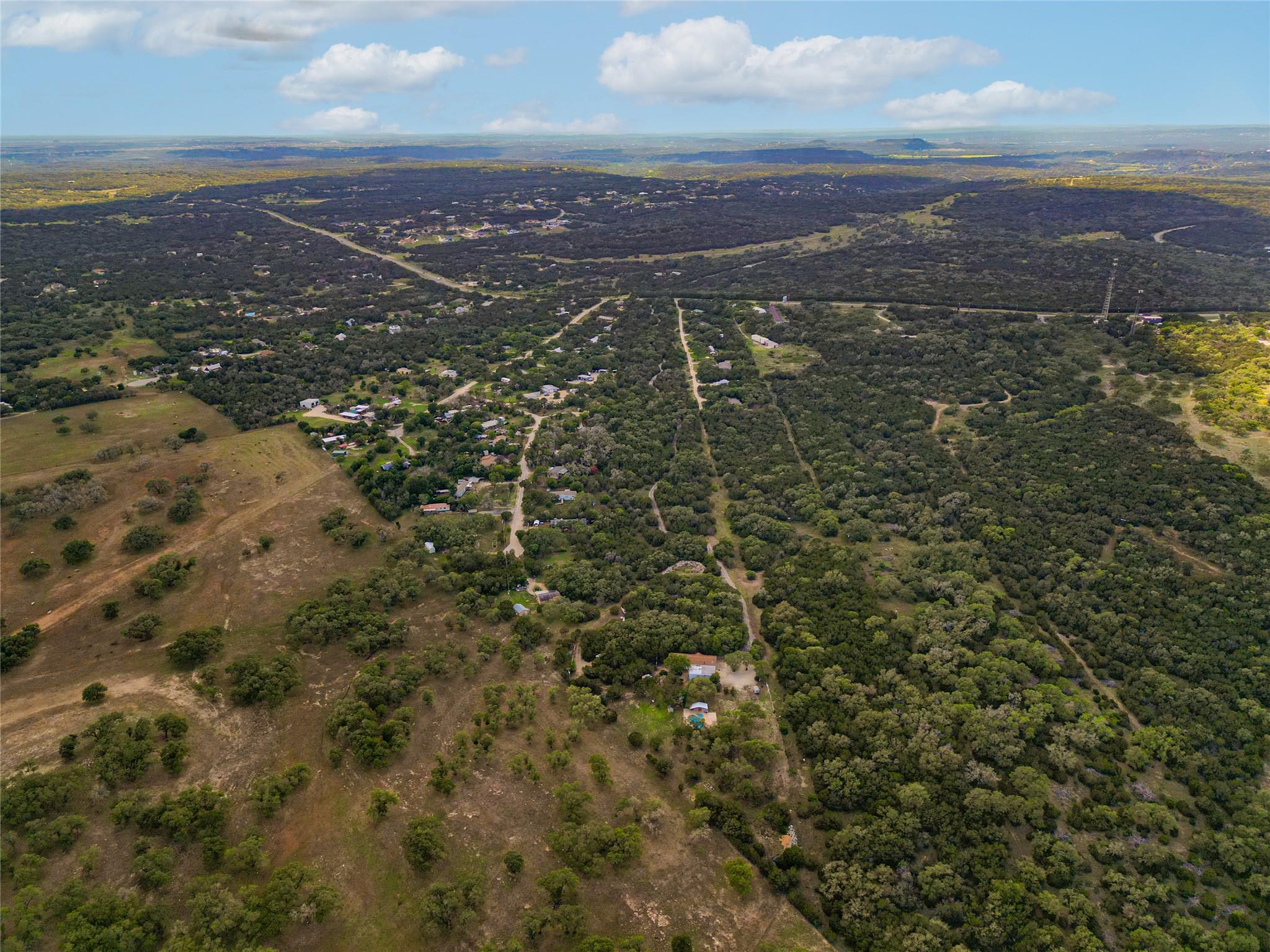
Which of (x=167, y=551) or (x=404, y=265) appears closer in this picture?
(x=167, y=551)

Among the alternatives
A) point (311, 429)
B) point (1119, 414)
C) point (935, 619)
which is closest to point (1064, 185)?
point (1119, 414)

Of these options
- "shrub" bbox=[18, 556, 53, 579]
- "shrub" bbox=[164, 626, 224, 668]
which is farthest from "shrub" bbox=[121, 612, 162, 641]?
"shrub" bbox=[18, 556, 53, 579]

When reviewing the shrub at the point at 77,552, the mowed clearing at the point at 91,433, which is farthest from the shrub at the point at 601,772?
the mowed clearing at the point at 91,433

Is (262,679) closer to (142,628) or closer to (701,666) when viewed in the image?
(142,628)

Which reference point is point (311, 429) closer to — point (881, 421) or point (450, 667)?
point (450, 667)

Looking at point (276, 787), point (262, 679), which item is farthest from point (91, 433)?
point (276, 787)
